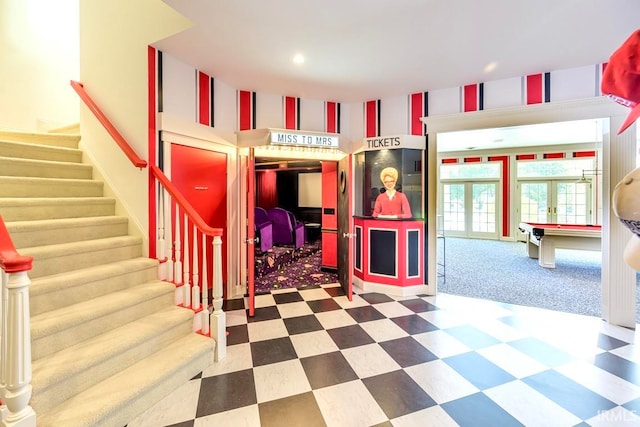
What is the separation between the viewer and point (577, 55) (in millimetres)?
2875

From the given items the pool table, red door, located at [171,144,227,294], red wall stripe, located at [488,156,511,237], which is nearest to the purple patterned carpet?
red door, located at [171,144,227,294]

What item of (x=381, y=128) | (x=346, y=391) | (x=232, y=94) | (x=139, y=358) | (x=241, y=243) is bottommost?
(x=346, y=391)

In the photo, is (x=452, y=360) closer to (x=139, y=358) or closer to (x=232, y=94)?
(x=139, y=358)

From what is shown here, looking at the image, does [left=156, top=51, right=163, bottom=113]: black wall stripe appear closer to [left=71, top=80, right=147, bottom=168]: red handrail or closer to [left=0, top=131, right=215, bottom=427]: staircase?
[left=71, top=80, right=147, bottom=168]: red handrail

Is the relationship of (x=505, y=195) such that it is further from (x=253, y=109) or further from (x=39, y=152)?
(x=39, y=152)

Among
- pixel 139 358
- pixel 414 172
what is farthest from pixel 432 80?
pixel 139 358

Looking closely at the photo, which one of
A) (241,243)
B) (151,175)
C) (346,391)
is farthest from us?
(241,243)

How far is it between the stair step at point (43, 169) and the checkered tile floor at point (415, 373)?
7.41 ft

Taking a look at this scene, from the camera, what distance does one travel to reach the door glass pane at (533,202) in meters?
7.92

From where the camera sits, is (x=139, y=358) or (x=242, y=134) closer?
(x=139, y=358)

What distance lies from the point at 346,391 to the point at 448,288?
2.84m

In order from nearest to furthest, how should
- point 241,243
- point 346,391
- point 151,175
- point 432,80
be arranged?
point 346,391 → point 151,175 → point 432,80 → point 241,243

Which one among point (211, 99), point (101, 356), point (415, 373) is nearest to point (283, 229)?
point (211, 99)

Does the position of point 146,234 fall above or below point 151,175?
below
